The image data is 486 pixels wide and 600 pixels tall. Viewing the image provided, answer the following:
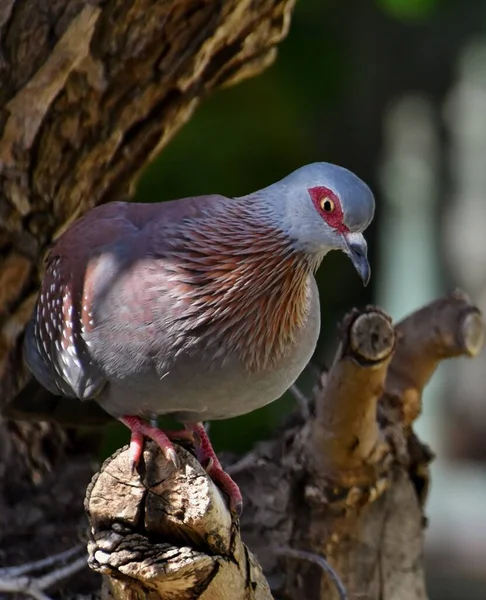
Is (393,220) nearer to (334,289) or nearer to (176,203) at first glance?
(334,289)

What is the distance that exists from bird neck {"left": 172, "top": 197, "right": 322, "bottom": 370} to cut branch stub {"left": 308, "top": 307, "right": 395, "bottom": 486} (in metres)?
0.20

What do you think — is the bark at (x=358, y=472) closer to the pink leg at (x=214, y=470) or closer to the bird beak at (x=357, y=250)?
the pink leg at (x=214, y=470)

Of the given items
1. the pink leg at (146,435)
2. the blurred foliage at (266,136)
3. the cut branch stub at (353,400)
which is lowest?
the pink leg at (146,435)

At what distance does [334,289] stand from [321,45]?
5.91ft

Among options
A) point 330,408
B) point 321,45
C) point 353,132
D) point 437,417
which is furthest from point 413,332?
point 437,417

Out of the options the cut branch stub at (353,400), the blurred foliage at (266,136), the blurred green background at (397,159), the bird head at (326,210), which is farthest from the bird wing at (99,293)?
the blurred foliage at (266,136)

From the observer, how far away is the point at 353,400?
3354 mm

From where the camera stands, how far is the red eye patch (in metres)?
2.82

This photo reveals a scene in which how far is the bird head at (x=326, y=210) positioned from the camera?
9.18ft

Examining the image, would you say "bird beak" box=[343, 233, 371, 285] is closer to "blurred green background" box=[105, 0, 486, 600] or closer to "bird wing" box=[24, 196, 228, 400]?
"bird wing" box=[24, 196, 228, 400]

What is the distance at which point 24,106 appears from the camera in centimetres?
359

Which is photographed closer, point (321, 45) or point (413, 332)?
point (413, 332)

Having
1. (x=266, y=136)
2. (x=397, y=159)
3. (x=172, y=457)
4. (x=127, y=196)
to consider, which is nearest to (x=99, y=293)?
(x=172, y=457)

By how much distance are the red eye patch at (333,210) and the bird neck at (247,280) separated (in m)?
0.19
